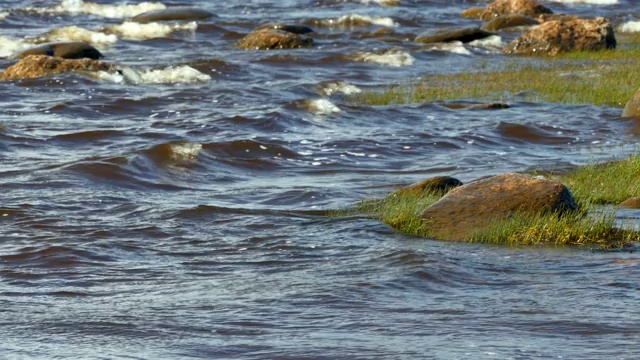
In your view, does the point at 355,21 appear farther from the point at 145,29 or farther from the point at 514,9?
the point at 145,29

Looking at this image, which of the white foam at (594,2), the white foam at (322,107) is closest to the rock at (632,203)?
the white foam at (322,107)

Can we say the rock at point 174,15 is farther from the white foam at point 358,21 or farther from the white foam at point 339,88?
the white foam at point 339,88

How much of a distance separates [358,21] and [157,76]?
37.0 ft

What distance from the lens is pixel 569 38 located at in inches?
977

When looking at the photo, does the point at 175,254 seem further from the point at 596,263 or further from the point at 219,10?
the point at 219,10

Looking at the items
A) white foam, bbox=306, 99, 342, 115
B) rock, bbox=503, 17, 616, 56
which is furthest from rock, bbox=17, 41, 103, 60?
rock, bbox=503, 17, 616, 56

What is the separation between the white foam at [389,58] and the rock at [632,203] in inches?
529

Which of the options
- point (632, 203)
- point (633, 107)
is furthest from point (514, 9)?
point (632, 203)

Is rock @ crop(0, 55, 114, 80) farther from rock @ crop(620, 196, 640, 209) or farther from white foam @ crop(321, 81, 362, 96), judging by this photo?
rock @ crop(620, 196, 640, 209)

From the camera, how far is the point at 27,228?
34.7ft

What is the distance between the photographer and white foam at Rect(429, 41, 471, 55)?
25969 millimetres

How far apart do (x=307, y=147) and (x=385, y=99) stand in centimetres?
422

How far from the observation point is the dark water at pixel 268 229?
7117 mm

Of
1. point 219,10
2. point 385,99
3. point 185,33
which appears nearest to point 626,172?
point 385,99
